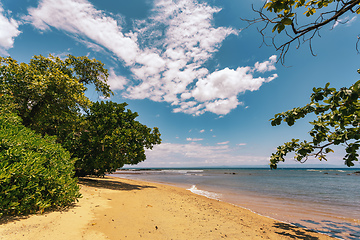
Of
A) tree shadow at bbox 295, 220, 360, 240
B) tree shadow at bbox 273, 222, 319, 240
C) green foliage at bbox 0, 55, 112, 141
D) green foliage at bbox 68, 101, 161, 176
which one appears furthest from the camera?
green foliage at bbox 68, 101, 161, 176

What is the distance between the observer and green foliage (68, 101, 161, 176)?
13.4 metres

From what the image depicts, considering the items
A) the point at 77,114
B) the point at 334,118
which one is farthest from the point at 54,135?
the point at 334,118

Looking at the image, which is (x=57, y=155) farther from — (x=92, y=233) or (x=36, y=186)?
(x=92, y=233)

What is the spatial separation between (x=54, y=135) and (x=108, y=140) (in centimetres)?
479

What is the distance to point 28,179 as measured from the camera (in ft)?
12.8

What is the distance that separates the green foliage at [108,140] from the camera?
13.4 m

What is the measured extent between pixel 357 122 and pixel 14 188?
764cm

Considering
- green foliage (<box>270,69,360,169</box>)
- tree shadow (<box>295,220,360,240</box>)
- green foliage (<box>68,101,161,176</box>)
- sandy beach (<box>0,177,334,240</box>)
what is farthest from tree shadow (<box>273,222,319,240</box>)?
green foliage (<box>68,101,161,176</box>)

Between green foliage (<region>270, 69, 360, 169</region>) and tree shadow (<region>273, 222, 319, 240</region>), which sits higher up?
green foliage (<region>270, 69, 360, 169</region>)

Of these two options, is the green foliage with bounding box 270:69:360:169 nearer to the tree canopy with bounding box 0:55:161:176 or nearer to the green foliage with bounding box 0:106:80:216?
the green foliage with bounding box 0:106:80:216

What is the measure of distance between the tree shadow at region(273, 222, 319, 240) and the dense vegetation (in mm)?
8927

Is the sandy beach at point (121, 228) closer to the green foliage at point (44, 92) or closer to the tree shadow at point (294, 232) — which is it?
the tree shadow at point (294, 232)

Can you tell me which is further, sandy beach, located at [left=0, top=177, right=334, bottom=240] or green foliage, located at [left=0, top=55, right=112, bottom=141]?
green foliage, located at [left=0, top=55, right=112, bottom=141]

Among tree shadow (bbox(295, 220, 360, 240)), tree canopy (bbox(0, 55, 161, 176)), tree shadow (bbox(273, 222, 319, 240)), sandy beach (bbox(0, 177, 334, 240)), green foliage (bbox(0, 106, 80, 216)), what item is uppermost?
tree canopy (bbox(0, 55, 161, 176))
